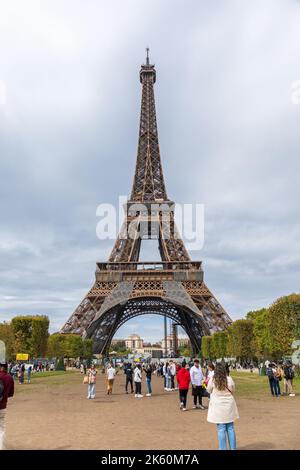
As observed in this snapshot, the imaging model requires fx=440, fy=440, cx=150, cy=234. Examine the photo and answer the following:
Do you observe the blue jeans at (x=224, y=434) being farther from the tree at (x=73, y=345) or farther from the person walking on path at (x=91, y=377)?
the tree at (x=73, y=345)

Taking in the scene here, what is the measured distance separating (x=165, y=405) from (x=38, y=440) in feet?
28.7

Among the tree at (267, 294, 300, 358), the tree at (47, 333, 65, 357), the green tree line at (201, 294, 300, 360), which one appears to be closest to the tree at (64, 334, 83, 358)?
the tree at (47, 333, 65, 357)

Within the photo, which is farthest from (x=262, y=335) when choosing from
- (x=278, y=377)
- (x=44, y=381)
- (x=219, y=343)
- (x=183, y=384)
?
(x=183, y=384)

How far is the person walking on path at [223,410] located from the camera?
7412 mm

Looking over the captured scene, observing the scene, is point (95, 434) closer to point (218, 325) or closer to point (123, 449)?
point (123, 449)

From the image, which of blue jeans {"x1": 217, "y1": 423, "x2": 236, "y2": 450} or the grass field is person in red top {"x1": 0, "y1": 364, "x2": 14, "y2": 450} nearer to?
blue jeans {"x1": 217, "y1": 423, "x2": 236, "y2": 450}

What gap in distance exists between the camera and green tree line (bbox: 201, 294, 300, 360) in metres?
36.8

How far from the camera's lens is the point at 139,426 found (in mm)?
12133

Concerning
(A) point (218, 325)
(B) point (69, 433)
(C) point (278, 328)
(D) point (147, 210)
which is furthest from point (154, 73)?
(B) point (69, 433)

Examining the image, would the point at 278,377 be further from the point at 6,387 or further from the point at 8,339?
the point at 8,339

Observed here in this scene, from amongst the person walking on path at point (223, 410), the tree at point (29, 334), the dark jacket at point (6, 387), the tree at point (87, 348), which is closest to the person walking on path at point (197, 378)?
the person walking on path at point (223, 410)

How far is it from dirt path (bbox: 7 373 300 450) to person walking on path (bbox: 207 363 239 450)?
75.5 inches

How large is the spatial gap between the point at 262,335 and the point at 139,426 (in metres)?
41.0

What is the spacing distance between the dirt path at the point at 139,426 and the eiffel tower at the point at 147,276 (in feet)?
139
